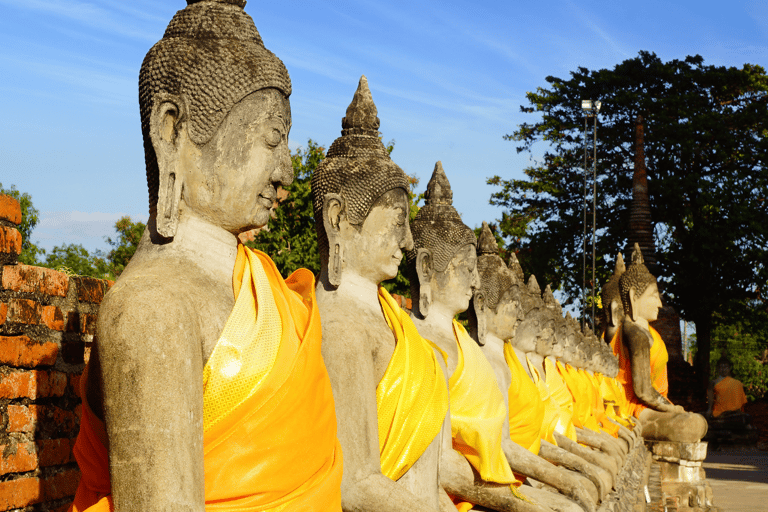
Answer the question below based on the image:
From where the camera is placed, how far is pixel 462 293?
515 cm

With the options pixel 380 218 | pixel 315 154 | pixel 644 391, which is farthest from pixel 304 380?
pixel 644 391

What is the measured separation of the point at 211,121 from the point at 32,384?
125 cm

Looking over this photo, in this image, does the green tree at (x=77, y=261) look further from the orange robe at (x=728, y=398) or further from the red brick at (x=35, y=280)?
the orange robe at (x=728, y=398)

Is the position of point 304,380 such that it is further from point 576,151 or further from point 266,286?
point 576,151

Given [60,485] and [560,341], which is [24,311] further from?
[560,341]

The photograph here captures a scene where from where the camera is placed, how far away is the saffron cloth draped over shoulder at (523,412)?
5992 millimetres

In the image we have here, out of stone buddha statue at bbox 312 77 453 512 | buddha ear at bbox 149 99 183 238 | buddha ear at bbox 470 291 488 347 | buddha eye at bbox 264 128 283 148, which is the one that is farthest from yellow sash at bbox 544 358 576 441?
buddha ear at bbox 149 99 183 238

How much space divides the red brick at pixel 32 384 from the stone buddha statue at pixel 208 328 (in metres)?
0.76

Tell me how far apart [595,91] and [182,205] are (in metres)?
24.7

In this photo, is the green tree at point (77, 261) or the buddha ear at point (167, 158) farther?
the green tree at point (77, 261)

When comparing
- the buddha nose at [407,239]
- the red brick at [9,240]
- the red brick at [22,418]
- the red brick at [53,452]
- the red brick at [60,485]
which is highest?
the buddha nose at [407,239]

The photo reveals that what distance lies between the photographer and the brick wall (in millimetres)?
2988

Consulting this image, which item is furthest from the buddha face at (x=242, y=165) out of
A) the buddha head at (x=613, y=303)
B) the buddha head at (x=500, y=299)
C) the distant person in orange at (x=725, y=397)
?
the distant person in orange at (x=725, y=397)

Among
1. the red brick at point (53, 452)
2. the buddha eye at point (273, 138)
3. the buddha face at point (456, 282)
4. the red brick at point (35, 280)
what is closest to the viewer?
the buddha eye at point (273, 138)
